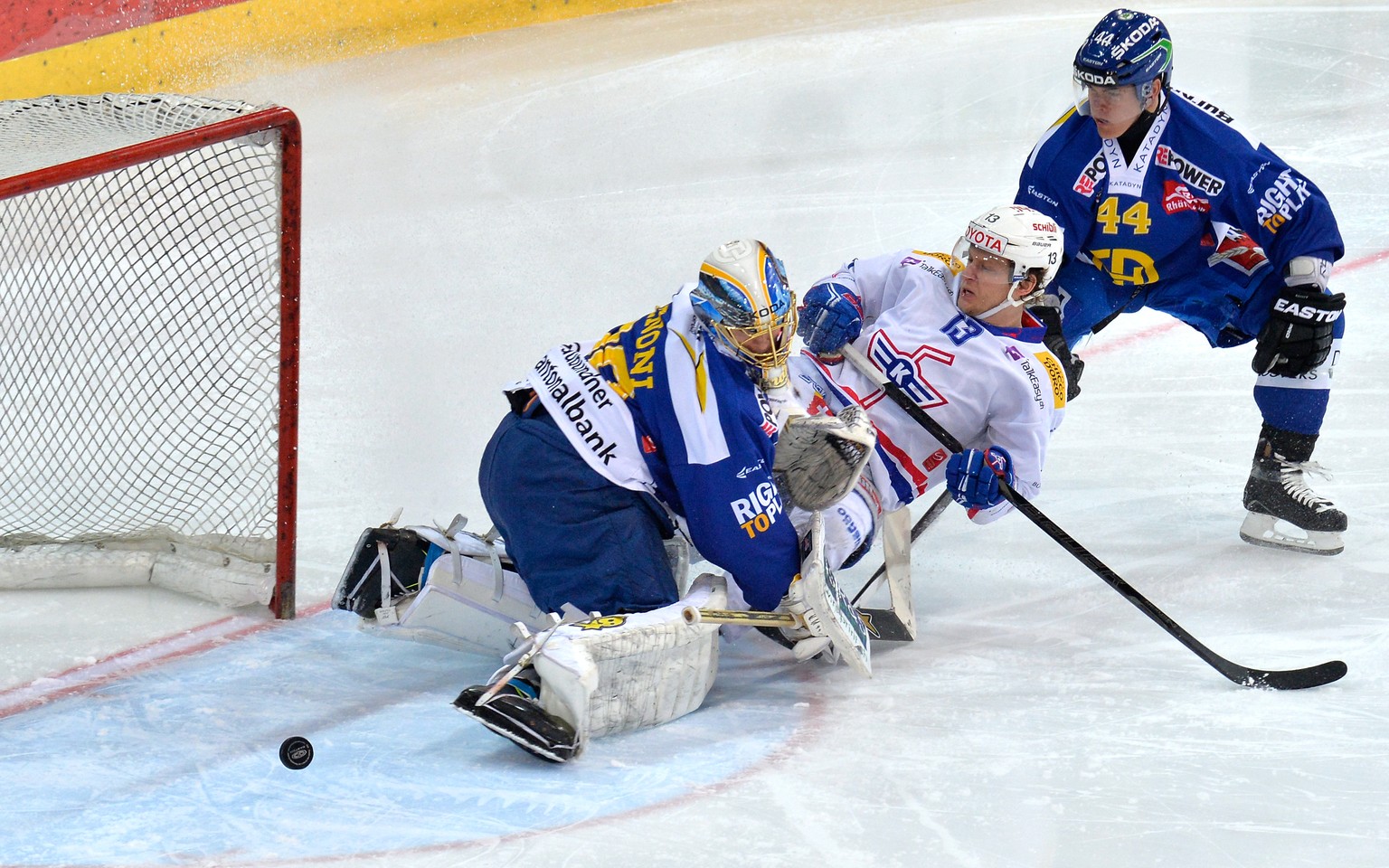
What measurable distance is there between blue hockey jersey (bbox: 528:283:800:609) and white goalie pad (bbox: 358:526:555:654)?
42 centimetres

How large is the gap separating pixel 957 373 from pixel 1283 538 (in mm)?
1131

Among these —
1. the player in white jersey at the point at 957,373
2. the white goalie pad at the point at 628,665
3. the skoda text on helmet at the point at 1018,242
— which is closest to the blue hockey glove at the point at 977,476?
the player in white jersey at the point at 957,373

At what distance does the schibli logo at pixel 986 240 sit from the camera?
3.14m

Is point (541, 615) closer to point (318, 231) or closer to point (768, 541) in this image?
point (768, 541)

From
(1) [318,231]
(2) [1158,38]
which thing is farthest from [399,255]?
(2) [1158,38]

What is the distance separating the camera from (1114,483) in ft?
13.4

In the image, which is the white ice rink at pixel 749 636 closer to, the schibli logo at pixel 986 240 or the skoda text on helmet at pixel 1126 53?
the schibli logo at pixel 986 240

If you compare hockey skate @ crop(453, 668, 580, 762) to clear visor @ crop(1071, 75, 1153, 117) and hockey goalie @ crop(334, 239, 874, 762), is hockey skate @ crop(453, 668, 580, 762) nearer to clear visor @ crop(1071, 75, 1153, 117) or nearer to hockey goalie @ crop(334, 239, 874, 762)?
hockey goalie @ crop(334, 239, 874, 762)

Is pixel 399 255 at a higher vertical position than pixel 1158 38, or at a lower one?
lower

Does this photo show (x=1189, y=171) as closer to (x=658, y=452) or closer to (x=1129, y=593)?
(x=1129, y=593)

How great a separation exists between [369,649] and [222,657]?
30cm

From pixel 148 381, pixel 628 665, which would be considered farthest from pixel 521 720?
pixel 148 381

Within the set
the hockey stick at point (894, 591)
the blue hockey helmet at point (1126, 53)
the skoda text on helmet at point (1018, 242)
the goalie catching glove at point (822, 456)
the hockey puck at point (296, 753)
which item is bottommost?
the hockey puck at point (296, 753)

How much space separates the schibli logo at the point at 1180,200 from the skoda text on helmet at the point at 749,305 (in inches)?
58.8
